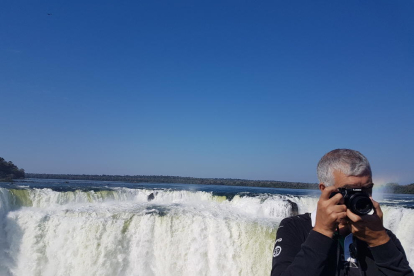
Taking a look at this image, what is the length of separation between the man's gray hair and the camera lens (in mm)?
153

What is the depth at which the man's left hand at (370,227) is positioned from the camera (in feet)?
4.13

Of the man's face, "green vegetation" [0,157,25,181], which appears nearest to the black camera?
the man's face

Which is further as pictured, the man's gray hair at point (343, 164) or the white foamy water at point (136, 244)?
the white foamy water at point (136, 244)

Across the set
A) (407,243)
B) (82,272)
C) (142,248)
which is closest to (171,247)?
(142,248)

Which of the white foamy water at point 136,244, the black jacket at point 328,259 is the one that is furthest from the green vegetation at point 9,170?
the black jacket at point 328,259

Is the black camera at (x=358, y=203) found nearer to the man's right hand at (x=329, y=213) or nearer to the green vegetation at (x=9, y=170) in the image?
the man's right hand at (x=329, y=213)

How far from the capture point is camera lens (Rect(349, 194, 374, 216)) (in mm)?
1243

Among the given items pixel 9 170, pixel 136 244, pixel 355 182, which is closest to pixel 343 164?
pixel 355 182

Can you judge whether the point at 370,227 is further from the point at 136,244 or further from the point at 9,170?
the point at 9,170

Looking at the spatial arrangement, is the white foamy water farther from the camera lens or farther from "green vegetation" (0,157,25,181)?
"green vegetation" (0,157,25,181)

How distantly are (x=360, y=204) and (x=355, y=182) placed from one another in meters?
0.14

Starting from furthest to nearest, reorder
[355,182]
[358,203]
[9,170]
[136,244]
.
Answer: [9,170], [136,244], [355,182], [358,203]

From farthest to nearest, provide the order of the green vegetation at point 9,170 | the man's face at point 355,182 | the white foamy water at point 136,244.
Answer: the green vegetation at point 9,170, the white foamy water at point 136,244, the man's face at point 355,182

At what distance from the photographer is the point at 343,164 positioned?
1.41 metres
